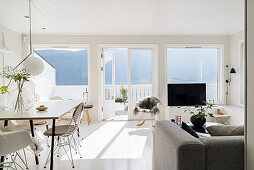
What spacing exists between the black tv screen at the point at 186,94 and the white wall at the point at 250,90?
3.92 metres

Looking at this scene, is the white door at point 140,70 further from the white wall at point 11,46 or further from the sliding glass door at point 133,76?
the white wall at point 11,46

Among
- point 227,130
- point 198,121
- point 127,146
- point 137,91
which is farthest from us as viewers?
point 137,91

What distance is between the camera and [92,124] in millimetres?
5371

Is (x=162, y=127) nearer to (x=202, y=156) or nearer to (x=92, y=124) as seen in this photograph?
(x=202, y=156)

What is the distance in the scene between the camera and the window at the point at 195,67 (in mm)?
6051

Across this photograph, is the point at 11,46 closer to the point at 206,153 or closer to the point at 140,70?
the point at 140,70

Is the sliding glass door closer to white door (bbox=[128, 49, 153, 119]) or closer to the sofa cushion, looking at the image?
white door (bbox=[128, 49, 153, 119])

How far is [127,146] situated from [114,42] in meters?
3.18

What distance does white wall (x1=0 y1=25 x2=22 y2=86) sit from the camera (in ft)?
14.8

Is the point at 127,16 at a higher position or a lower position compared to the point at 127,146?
higher

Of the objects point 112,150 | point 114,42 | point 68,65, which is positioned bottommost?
point 112,150

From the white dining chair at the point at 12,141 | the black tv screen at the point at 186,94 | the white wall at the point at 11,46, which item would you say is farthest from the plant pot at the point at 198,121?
the white wall at the point at 11,46

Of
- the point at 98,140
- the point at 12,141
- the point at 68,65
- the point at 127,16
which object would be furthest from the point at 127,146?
the point at 68,65

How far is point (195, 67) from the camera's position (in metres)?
6.28
